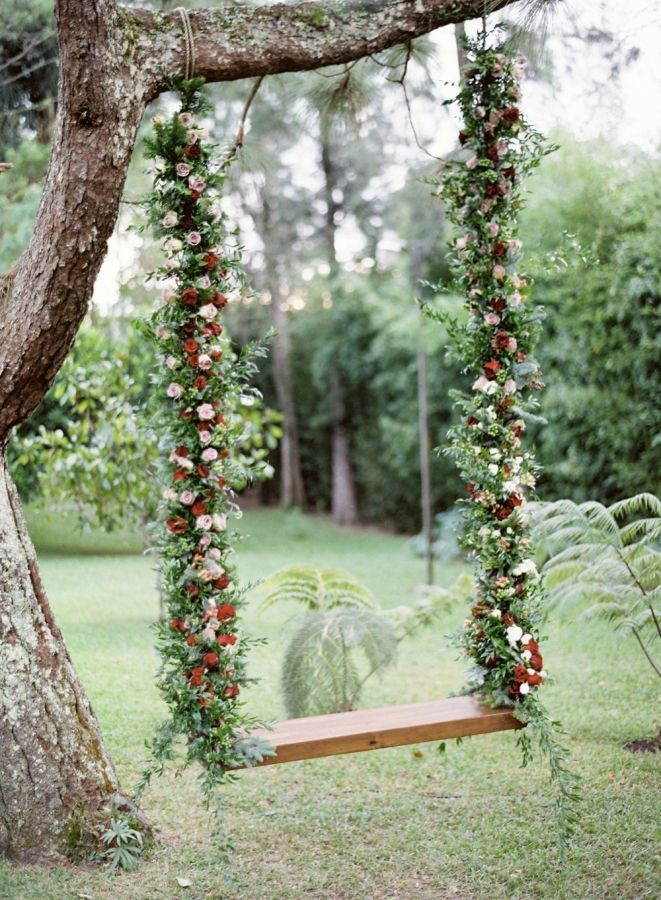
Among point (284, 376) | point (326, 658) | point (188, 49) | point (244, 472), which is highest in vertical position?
point (188, 49)

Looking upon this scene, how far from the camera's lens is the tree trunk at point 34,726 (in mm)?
3264

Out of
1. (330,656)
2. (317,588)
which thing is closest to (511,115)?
(330,656)

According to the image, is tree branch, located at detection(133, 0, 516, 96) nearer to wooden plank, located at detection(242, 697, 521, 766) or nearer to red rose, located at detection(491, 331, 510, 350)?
red rose, located at detection(491, 331, 510, 350)

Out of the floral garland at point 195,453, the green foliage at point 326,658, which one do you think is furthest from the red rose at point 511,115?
the green foliage at point 326,658

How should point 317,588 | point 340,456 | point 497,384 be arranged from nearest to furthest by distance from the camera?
point 497,384 → point 317,588 → point 340,456

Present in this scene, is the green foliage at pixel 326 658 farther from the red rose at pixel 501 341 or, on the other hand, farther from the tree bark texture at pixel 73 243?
the red rose at pixel 501 341

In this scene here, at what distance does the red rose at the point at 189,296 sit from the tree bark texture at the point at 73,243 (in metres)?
0.33

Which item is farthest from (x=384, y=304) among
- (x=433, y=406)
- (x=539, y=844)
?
(x=539, y=844)

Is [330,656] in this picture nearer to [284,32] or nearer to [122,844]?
[122,844]

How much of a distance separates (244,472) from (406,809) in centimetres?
171

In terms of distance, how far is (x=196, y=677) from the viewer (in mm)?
3283

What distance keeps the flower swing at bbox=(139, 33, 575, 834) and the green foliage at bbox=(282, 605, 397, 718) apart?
110 cm

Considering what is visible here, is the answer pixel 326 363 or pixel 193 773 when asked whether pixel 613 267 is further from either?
pixel 326 363

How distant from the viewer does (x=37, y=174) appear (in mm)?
8305
